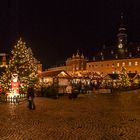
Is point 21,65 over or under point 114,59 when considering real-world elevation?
under

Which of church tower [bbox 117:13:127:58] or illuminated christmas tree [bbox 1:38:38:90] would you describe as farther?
church tower [bbox 117:13:127:58]

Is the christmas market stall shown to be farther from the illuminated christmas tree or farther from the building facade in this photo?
the building facade

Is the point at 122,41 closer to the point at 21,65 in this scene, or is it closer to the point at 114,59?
the point at 114,59

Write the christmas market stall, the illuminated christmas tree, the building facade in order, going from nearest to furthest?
the illuminated christmas tree < the christmas market stall < the building facade

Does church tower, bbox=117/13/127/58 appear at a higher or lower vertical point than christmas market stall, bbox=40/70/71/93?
higher

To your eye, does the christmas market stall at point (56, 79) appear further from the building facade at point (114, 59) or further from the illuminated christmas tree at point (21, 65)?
the building facade at point (114, 59)

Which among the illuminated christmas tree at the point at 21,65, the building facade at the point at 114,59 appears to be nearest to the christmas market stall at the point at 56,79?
the illuminated christmas tree at the point at 21,65

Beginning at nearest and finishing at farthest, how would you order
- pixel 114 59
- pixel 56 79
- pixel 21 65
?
pixel 21 65 < pixel 56 79 < pixel 114 59

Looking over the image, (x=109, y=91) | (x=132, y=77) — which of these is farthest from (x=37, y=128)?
(x=132, y=77)

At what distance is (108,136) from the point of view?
36.4 ft

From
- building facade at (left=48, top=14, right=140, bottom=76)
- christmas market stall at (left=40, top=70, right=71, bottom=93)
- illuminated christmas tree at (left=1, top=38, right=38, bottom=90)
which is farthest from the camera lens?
building facade at (left=48, top=14, right=140, bottom=76)

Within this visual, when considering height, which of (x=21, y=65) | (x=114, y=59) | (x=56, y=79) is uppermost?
(x=114, y=59)

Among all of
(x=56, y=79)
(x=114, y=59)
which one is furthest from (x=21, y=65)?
(x=114, y=59)

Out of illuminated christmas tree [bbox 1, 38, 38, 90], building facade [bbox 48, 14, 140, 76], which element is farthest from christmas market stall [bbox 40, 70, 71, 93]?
building facade [bbox 48, 14, 140, 76]
